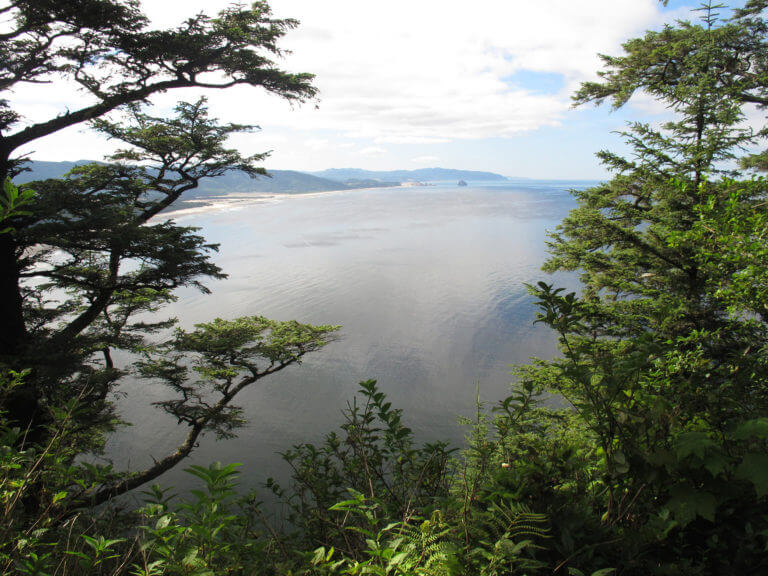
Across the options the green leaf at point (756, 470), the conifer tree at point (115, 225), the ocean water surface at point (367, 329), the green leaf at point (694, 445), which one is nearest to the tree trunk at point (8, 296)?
the conifer tree at point (115, 225)

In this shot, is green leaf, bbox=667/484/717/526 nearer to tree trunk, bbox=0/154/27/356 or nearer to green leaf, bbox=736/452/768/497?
green leaf, bbox=736/452/768/497

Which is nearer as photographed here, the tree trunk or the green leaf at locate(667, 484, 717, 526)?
the green leaf at locate(667, 484, 717, 526)

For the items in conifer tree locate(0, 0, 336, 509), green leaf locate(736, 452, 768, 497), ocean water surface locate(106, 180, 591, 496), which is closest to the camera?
green leaf locate(736, 452, 768, 497)

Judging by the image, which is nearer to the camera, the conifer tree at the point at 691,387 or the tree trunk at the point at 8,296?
the conifer tree at the point at 691,387

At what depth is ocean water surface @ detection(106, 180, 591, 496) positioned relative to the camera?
39.9 feet

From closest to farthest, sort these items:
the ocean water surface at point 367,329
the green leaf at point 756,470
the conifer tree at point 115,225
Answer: the green leaf at point 756,470
the conifer tree at point 115,225
the ocean water surface at point 367,329

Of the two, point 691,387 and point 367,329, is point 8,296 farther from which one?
point 367,329

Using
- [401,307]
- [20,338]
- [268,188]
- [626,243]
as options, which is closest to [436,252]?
[401,307]

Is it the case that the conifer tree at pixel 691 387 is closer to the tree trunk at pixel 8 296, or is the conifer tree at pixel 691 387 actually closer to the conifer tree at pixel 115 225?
the conifer tree at pixel 115 225

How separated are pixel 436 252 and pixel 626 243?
30.6 meters

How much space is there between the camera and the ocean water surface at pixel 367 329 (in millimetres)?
12172

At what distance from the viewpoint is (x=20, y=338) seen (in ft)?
22.1

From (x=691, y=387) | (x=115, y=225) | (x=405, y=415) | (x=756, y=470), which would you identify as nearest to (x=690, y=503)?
(x=756, y=470)

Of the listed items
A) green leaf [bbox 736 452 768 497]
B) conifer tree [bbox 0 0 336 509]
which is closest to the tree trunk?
conifer tree [bbox 0 0 336 509]
